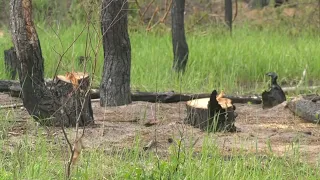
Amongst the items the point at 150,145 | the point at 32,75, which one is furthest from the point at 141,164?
the point at 32,75

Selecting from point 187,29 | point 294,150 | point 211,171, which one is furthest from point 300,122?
point 187,29

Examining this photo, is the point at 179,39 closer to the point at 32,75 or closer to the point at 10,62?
the point at 10,62

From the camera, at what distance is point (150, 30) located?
43.3 feet

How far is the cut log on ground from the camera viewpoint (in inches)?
273

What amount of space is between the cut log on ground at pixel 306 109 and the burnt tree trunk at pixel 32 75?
220 cm

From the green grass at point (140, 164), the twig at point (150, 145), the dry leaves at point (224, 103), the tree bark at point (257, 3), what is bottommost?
the twig at point (150, 145)

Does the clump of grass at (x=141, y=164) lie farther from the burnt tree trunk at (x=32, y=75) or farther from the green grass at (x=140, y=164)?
the burnt tree trunk at (x=32, y=75)

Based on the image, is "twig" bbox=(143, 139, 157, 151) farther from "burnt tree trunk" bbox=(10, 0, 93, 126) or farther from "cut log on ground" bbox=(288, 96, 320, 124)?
"cut log on ground" bbox=(288, 96, 320, 124)

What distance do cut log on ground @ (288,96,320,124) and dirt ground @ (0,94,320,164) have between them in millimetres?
63

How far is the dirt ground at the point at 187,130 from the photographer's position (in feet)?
18.3

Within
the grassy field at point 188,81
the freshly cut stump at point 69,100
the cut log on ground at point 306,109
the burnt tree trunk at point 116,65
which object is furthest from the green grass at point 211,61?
the freshly cut stump at point 69,100

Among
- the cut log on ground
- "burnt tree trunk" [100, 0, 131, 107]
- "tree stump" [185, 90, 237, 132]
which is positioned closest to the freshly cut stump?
"tree stump" [185, 90, 237, 132]

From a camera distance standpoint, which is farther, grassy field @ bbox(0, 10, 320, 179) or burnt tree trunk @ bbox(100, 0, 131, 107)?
burnt tree trunk @ bbox(100, 0, 131, 107)

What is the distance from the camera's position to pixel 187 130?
621cm
